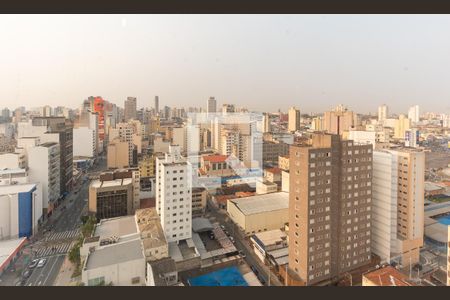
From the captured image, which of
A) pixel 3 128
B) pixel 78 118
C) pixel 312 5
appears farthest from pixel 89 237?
pixel 78 118

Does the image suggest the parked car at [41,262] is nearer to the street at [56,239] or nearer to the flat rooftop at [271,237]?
the street at [56,239]

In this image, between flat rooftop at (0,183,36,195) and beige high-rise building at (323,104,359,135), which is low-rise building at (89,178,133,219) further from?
beige high-rise building at (323,104,359,135)

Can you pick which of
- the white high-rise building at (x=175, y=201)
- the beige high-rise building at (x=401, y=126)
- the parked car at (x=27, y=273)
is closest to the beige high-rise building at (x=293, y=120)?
the beige high-rise building at (x=401, y=126)

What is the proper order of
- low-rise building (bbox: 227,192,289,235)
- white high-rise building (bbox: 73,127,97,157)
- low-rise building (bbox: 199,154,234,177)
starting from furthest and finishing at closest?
white high-rise building (bbox: 73,127,97,157) → low-rise building (bbox: 199,154,234,177) → low-rise building (bbox: 227,192,289,235)

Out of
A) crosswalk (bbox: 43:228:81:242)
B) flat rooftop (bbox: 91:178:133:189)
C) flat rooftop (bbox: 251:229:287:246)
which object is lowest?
crosswalk (bbox: 43:228:81:242)

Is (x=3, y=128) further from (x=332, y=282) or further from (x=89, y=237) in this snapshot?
(x=332, y=282)

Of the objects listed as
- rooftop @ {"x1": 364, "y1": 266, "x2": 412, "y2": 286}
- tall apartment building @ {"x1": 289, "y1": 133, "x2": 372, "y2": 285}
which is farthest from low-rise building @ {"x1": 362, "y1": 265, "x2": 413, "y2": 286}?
tall apartment building @ {"x1": 289, "y1": 133, "x2": 372, "y2": 285}

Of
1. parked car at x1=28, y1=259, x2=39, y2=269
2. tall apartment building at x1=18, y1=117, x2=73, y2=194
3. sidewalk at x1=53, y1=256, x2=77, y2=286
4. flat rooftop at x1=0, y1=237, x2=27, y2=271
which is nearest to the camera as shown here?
sidewalk at x1=53, y1=256, x2=77, y2=286

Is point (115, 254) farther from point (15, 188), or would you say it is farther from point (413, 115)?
point (413, 115)
